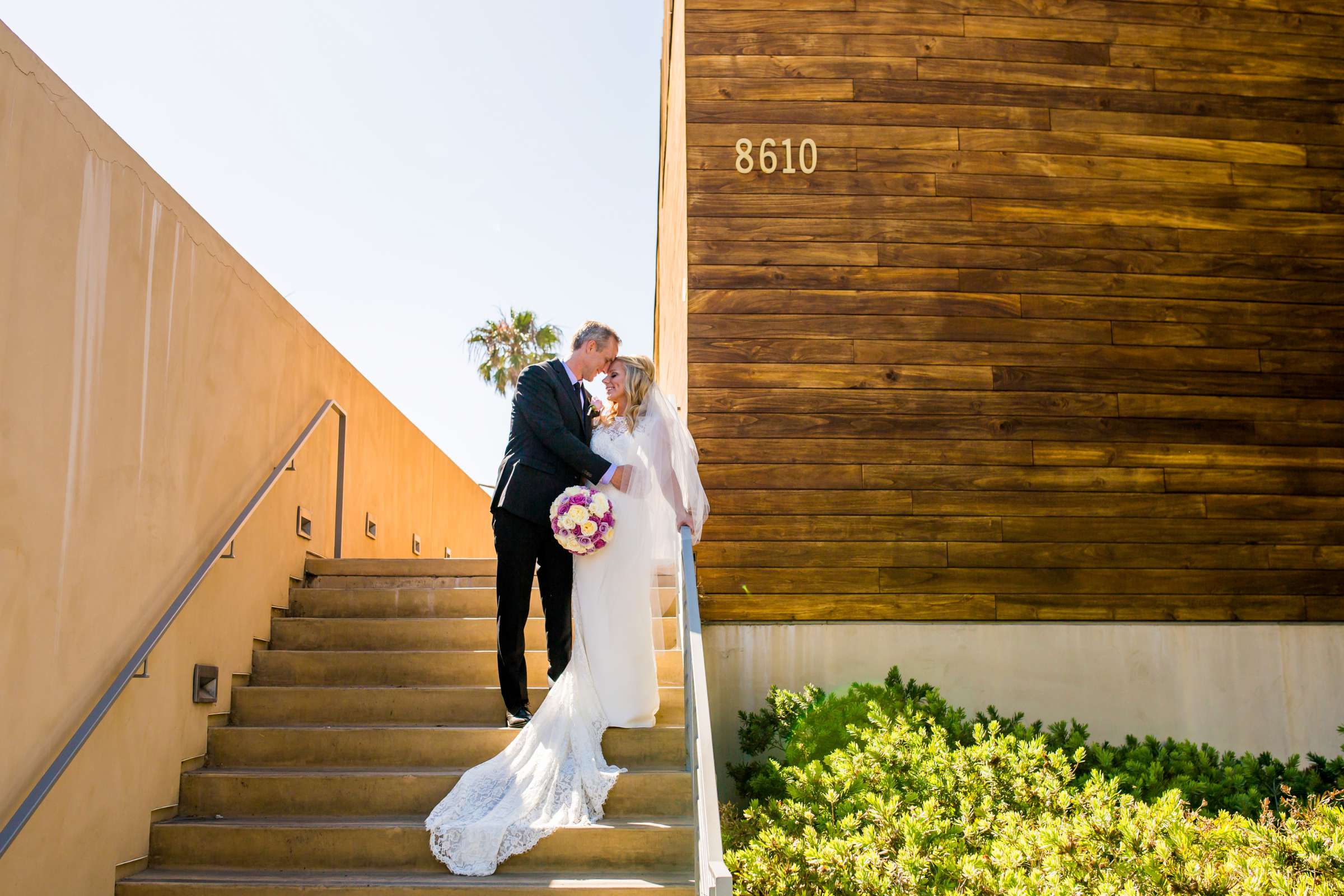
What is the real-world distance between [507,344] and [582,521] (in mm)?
21800

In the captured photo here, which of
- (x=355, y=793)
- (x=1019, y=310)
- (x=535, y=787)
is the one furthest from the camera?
(x=1019, y=310)

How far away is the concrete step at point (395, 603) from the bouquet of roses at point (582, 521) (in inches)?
45.5

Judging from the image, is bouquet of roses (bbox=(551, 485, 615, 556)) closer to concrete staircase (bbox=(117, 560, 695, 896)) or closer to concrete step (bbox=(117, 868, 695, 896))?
concrete staircase (bbox=(117, 560, 695, 896))

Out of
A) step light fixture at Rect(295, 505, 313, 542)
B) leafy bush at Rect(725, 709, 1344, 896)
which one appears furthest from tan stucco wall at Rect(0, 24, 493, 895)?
leafy bush at Rect(725, 709, 1344, 896)

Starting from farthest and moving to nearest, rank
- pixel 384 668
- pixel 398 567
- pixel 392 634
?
pixel 398 567
pixel 392 634
pixel 384 668

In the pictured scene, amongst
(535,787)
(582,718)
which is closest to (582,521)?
(582,718)

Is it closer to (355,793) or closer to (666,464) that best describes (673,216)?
(666,464)

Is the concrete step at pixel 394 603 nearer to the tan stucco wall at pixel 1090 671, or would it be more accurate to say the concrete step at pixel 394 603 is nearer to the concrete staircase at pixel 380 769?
the concrete staircase at pixel 380 769

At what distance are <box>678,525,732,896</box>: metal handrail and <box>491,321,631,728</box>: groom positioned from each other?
1.52 ft

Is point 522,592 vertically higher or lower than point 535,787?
higher

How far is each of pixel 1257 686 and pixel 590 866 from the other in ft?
11.4

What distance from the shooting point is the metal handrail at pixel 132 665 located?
3133 mm

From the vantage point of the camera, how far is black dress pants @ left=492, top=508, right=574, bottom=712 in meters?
4.37

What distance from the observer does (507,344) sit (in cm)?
2559
